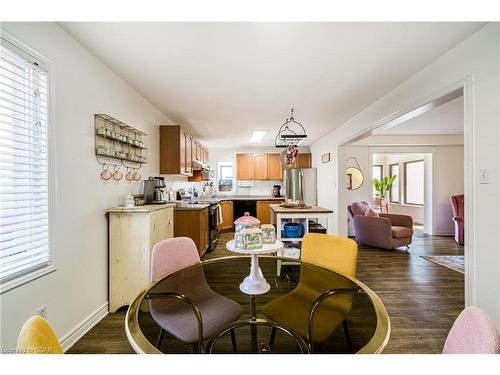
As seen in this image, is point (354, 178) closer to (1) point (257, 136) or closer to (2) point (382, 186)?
(2) point (382, 186)

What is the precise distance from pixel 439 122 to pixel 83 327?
5.98m

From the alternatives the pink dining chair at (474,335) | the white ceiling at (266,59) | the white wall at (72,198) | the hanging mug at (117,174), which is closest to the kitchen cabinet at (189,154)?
the white ceiling at (266,59)

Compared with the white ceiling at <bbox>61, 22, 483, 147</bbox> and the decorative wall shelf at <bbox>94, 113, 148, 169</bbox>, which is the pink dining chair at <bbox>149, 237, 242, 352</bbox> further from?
the white ceiling at <bbox>61, 22, 483, 147</bbox>

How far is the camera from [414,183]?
6742mm

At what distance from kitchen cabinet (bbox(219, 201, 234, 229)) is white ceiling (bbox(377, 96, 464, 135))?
154 inches

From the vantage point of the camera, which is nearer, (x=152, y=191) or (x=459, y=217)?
(x=152, y=191)

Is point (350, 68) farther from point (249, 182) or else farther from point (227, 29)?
point (249, 182)

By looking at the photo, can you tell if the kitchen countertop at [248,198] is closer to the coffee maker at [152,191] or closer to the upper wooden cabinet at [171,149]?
the upper wooden cabinet at [171,149]

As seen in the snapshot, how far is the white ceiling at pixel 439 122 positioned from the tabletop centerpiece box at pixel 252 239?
3306mm

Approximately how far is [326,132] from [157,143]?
140 inches

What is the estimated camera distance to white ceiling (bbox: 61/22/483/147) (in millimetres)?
1593

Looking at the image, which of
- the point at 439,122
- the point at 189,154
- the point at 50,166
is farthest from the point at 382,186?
the point at 50,166

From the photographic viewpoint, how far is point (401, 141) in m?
5.14

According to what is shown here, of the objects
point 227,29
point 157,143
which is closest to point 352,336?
point 227,29
